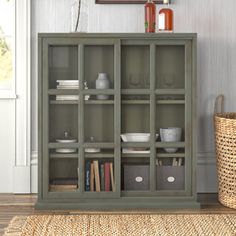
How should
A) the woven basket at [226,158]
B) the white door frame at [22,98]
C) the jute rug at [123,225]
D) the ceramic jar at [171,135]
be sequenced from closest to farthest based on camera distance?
the jute rug at [123,225], the woven basket at [226,158], the ceramic jar at [171,135], the white door frame at [22,98]

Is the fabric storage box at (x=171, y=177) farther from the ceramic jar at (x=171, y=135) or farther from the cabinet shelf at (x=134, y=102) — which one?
the cabinet shelf at (x=134, y=102)

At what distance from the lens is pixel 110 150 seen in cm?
363

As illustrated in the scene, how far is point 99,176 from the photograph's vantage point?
364 centimetres

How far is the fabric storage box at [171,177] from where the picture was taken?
365 centimetres

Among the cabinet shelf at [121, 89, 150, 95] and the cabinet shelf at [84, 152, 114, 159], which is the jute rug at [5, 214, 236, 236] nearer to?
the cabinet shelf at [84, 152, 114, 159]

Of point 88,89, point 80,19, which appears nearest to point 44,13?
point 80,19

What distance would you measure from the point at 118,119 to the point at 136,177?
37 centimetres

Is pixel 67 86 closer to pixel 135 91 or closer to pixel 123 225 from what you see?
pixel 135 91

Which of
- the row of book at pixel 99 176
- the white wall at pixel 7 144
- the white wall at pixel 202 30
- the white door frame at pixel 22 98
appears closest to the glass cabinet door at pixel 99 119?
the row of book at pixel 99 176

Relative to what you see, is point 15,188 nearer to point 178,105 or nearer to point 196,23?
point 178,105

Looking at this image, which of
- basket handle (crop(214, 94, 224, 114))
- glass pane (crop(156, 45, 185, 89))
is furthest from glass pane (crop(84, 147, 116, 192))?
basket handle (crop(214, 94, 224, 114))

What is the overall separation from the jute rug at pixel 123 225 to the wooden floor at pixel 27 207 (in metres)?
Answer: 0.12

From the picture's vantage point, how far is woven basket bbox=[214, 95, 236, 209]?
3.54 m

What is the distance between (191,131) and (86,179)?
684mm
